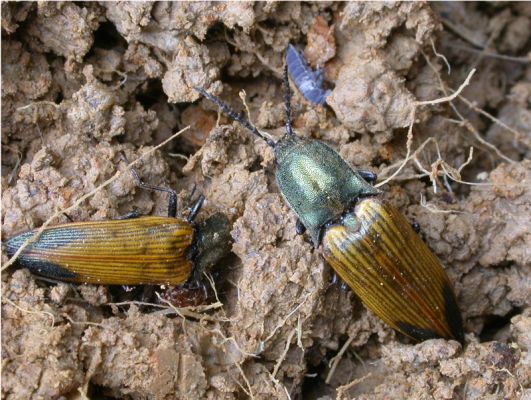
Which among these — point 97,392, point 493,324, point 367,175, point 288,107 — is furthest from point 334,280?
point 97,392

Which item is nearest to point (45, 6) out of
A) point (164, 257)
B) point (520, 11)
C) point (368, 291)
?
point (164, 257)

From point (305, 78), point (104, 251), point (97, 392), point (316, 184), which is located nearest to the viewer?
point (97, 392)

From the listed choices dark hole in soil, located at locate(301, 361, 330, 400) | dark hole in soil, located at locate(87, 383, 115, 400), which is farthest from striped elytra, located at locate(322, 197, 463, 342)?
dark hole in soil, located at locate(87, 383, 115, 400)

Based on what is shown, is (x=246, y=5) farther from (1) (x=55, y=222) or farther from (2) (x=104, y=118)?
(1) (x=55, y=222)

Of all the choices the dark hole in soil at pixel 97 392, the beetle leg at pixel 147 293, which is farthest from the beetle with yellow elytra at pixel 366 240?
the dark hole in soil at pixel 97 392

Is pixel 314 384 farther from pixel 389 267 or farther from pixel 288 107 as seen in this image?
pixel 288 107

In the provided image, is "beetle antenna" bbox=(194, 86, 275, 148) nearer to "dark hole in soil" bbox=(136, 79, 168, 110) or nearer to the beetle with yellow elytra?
the beetle with yellow elytra

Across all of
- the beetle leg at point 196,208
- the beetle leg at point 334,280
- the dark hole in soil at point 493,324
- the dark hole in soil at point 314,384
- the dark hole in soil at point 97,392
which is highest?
the beetle leg at point 196,208

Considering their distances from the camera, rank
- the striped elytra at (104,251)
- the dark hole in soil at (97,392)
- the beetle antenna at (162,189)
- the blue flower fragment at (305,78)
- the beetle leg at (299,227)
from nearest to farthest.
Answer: the dark hole in soil at (97,392)
the striped elytra at (104,251)
the beetle leg at (299,227)
the beetle antenna at (162,189)
the blue flower fragment at (305,78)

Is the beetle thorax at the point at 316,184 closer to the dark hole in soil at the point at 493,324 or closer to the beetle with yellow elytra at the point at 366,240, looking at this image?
the beetle with yellow elytra at the point at 366,240
